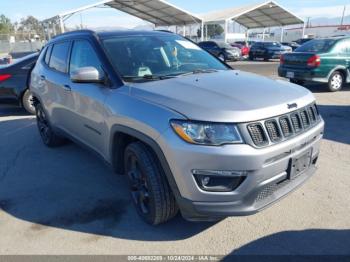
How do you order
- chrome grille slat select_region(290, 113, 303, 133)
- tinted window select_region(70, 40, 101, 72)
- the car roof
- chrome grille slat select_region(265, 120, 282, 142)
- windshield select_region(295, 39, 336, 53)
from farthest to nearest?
windshield select_region(295, 39, 336, 53), the car roof, tinted window select_region(70, 40, 101, 72), chrome grille slat select_region(290, 113, 303, 133), chrome grille slat select_region(265, 120, 282, 142)

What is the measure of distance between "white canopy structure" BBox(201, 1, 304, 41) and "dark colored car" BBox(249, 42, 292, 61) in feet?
29.7

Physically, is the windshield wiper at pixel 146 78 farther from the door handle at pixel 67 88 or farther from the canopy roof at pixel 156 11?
the canopy roof at pixel 156 11

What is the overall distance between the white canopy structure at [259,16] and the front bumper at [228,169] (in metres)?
34.1

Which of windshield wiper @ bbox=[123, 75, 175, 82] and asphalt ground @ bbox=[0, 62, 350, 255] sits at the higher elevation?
windshield wiper @ bbox=[123, 75, 175, 82]

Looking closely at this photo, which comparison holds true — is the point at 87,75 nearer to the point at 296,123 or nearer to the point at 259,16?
the point at 296,123

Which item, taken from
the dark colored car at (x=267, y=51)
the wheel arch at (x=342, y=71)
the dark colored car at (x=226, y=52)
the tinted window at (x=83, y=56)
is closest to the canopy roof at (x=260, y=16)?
the dark colored car at (x=267, y=51)

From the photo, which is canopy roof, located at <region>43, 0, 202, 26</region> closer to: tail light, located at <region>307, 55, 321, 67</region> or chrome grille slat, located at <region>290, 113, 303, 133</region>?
tail light, located at <region>307, 55, 321, 67</region>

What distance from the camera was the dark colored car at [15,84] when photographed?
7.61m

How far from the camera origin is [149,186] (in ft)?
9.43

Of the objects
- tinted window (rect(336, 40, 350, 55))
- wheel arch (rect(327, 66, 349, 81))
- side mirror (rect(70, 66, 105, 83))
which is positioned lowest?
wheel arch (rect(327, 66, 349, 81))

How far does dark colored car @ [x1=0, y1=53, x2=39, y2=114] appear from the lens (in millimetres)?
7605

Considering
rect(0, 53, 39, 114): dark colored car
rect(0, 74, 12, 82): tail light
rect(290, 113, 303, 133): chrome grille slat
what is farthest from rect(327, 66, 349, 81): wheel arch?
rect(0, 74, 12, 82): tail light

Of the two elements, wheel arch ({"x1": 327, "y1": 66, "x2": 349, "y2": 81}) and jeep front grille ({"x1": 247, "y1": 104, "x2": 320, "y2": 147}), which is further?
wheel arch ({"x1": 327, "y1": 66, "x2": 349, "y2": 81})

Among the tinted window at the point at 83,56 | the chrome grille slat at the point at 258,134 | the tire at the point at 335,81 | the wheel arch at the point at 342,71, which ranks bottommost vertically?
the tire at the point at 335,81
